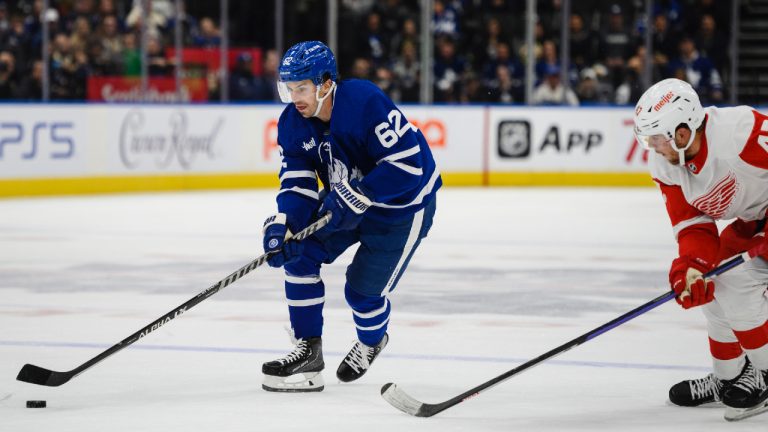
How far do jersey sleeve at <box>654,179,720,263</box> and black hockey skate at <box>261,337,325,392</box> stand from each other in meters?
1.12

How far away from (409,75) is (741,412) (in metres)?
10.4

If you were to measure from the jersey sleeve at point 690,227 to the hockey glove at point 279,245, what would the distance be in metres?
1.04

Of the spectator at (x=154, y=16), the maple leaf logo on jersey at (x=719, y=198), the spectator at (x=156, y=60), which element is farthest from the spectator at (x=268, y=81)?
the maple leaf logo on jersey at (x=719, y=198)

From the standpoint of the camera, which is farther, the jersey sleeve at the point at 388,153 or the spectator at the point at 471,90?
the spectator at the point at 471,90

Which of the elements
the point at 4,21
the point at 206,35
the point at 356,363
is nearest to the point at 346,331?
the point at 356,363

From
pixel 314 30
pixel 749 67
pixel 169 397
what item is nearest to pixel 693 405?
pixel 169 397

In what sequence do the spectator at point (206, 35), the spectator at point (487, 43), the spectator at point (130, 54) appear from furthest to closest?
the spectator at point (487, 43)
the spectator at point (206, 35)
the spectator at point (130, 54)

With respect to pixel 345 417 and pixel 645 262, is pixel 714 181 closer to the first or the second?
pixel 345 417

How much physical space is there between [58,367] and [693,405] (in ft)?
6.34

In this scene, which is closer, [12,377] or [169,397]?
[169,397]

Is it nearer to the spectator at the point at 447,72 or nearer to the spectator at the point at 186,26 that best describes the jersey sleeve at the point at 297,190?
the spectator at the point at 186,26

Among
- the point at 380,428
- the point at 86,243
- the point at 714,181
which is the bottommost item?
the point at 86,243

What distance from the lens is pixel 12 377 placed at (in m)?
3.97

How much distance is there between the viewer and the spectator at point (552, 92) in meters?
13.6
